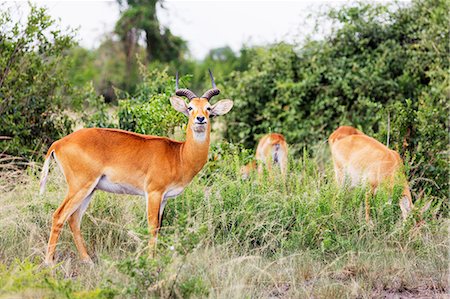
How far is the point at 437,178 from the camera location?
883 cm

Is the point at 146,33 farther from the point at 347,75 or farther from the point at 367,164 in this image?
the point at 367,164

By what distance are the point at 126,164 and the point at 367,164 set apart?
306 centimetres

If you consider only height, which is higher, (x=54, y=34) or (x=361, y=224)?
(x=54, y=34)

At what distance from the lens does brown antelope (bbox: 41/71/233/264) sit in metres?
6.21

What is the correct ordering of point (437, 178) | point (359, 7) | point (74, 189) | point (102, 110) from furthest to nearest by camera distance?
point (359, 7) < point (102, 110) < point (437, 178) < point (74, 189)

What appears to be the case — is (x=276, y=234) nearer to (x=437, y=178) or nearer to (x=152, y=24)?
(x=437, y=178)

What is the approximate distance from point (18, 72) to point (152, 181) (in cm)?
360

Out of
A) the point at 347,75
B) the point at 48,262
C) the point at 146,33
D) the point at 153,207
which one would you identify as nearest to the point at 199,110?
the point at 153,207

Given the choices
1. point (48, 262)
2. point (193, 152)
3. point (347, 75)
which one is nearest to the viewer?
point (48, 262)

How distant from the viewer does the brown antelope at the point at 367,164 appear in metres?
7.54

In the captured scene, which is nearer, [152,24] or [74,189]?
[74,189]

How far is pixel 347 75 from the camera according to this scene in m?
11.7

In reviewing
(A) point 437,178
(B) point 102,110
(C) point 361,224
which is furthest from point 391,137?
(B) point 102,110

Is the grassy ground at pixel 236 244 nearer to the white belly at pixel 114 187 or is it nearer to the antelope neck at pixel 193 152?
the white belly at pixel 114 187
